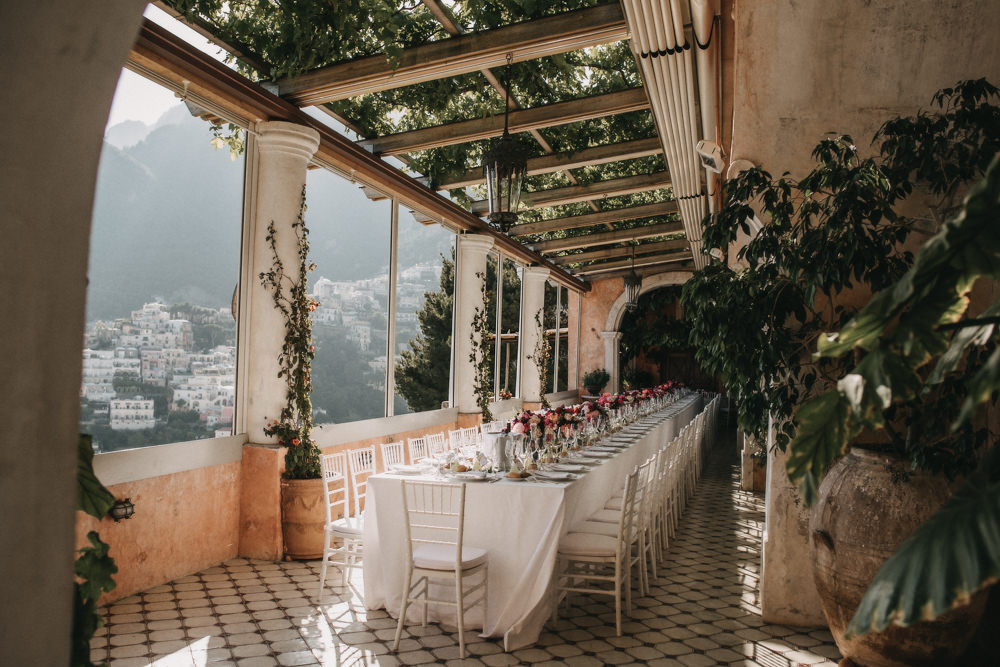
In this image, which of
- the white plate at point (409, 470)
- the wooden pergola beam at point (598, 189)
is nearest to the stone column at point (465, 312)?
the wooden pergola beam at point (598, 189)

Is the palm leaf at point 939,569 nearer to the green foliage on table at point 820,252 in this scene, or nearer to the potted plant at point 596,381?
the green foliage on table at point 820,252

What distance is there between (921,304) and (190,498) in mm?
4541

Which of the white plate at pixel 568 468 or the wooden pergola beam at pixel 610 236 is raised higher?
the wooden pergola beam at pixel 610 236

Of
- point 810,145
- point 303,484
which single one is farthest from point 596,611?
point 810,145

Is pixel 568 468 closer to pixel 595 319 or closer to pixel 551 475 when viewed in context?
pixel 551 475

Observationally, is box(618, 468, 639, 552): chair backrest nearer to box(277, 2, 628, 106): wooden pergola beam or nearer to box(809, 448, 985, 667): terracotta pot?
box(809, 448, 985, 667): terracotta pot

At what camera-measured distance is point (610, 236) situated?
458 inches

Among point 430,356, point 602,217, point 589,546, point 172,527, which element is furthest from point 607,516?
point 430,356

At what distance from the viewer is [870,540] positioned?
9.84 feet

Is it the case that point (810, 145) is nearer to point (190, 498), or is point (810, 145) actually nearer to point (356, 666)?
point (356, 666)

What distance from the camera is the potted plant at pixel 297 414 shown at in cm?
505

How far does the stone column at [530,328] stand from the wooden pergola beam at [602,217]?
194 centimetres

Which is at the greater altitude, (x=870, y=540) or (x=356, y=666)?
(x=870, y=540)

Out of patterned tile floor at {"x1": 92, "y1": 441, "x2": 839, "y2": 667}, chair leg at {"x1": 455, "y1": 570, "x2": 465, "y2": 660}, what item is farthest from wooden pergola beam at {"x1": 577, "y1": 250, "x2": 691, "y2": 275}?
chair leg at {"x1": 455, "y1": 570, "x2": 465, "y2": 660}
